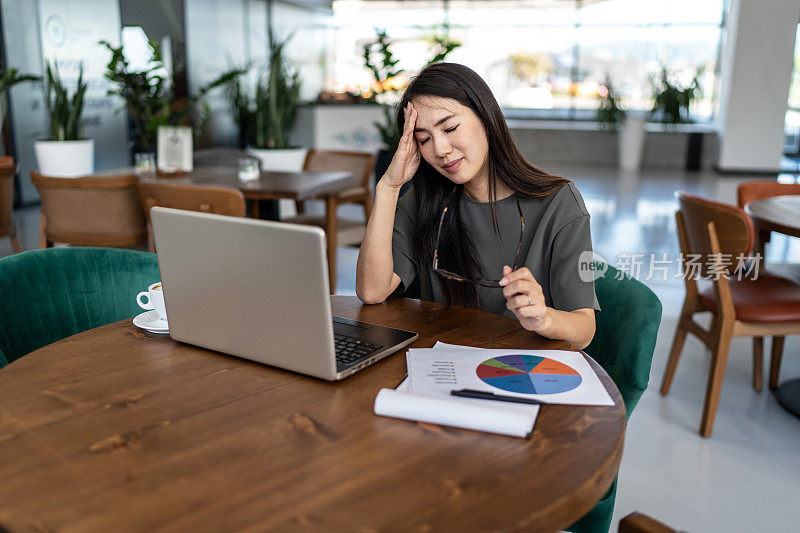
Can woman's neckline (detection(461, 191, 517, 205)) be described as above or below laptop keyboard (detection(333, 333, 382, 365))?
above

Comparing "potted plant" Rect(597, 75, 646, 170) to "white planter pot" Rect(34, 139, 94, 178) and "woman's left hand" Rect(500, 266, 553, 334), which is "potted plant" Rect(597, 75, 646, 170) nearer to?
"white planter pot" Rect(34, 139, 94, 178)

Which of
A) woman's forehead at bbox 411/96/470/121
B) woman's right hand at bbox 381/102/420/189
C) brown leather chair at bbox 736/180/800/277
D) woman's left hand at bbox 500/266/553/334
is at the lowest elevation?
brown leather chair at bbox 736/180/800/277

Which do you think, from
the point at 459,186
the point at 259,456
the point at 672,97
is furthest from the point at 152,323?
the point at 672,97

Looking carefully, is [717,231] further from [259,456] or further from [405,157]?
[259,456]

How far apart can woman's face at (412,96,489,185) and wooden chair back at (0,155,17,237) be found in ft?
11.4

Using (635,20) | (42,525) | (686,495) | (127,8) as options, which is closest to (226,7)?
(127,8)

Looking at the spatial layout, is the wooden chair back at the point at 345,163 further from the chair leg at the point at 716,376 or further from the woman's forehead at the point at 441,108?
the woman's forehead at the point at 441,108

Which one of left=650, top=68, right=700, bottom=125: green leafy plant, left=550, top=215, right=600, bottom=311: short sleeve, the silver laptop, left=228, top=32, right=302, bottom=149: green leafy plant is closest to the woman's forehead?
left=550, top=215, right=600, bottom=311: short sleeve

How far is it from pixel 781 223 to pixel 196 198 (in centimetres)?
247

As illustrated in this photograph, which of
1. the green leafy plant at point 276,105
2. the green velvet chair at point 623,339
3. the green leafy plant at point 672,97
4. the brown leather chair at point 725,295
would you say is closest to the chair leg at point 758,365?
the brown leather chair at point 725,295

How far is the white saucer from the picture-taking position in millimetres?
1366

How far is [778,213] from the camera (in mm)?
2943

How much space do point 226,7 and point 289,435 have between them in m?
8.46

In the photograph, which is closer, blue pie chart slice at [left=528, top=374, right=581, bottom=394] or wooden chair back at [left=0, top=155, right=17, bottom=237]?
blue pie chart slice at [left=528, top=374, right=581, bottom=394]
